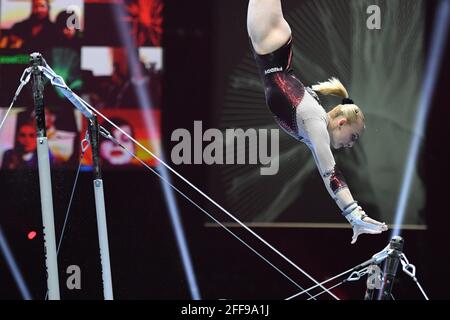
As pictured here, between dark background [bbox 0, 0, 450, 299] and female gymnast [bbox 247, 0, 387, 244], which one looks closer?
female gymnast [bbox 247, 0, 387, 244]

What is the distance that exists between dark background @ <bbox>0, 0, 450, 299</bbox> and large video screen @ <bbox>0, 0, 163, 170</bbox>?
0.09m

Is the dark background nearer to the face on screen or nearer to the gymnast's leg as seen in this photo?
the face on screen

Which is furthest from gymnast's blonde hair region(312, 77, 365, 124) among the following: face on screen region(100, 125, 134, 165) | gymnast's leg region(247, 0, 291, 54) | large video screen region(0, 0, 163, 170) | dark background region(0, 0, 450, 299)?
face on screen region(100, 125, 134, 165)

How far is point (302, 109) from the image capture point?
354 centimetres

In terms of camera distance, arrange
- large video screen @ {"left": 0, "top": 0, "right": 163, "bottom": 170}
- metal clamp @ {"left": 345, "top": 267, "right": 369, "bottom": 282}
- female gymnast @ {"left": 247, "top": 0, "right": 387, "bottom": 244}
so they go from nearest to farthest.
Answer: metal clamp @ {"left": 345, "top": 267, "right": 369, "bottom": 282}
female gymnast @ {"left": 247, "top": 0, "right": 387, "bottom": 244}
large video screen @ {"left": 0, "top": 0, "right": 163, "bottom": 170}

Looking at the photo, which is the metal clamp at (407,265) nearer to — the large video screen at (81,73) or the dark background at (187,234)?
the dark background at (187,234)

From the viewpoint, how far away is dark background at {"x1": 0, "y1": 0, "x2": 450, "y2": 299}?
388cm

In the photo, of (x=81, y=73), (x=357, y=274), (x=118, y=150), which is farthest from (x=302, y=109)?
(x=81, y=73)

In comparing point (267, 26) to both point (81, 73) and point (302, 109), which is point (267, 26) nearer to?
point (302, 109)

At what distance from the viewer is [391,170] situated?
389cm

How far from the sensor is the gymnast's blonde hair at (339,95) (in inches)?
143

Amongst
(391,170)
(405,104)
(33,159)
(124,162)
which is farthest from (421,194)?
(33,159)

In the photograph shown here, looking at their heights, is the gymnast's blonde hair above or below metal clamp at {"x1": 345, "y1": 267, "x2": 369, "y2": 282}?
above

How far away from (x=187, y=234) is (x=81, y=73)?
40.1 inches
